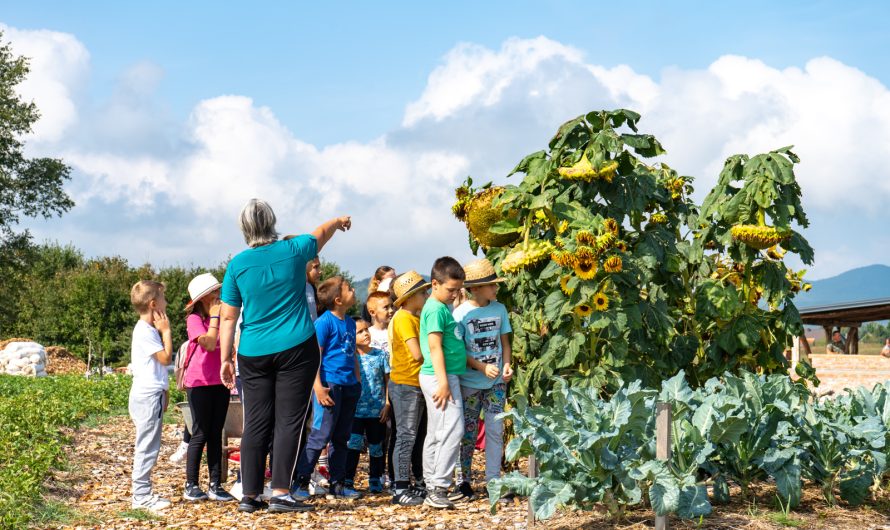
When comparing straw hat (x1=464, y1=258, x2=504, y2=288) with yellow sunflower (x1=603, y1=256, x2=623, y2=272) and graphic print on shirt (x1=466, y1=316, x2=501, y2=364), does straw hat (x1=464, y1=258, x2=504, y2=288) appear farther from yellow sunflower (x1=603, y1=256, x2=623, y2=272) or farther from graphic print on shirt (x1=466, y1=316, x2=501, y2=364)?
yellow sunflower (x1=603, y1=256, x2=623, y2=272)

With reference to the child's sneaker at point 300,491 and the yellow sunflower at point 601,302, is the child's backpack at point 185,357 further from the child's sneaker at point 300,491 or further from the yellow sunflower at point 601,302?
the yellow sunflower at point 601,302

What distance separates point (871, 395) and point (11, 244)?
30640 mm

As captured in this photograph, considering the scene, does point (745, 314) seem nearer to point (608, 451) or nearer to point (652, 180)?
point (652, 180)

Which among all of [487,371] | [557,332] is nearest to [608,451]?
[487,371]

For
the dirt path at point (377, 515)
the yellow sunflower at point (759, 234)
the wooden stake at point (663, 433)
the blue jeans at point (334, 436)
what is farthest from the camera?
the yellow sunflower at point (759, 234)

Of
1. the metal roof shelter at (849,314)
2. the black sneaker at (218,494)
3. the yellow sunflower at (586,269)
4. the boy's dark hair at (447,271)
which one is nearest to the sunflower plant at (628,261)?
the yellow sunflower at (586,269)

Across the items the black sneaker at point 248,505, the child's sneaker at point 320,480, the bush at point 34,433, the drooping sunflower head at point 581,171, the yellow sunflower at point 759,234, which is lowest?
the black sneaker at point 248,505

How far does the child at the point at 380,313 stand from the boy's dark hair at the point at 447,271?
115cm

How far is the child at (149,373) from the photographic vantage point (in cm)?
584

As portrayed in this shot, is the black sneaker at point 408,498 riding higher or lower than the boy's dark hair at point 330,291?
lower

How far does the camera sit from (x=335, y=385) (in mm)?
6082

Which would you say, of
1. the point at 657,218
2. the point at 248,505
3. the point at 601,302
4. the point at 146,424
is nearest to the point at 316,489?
the point at 248,505

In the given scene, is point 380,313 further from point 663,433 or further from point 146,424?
point 663,433

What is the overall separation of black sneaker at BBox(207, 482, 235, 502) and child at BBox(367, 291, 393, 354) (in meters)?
1.44
